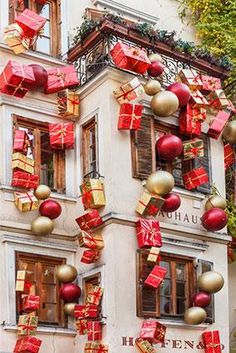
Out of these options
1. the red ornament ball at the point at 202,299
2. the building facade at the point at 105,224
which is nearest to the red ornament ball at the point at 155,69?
the building facade at the point at 105,224

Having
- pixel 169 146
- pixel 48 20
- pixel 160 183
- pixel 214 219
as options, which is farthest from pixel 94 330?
pixel 48 20

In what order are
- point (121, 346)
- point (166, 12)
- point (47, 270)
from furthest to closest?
point (166, 12) → point (47, 270) → point (121, 346)

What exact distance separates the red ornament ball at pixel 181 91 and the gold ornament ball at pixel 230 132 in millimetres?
1495

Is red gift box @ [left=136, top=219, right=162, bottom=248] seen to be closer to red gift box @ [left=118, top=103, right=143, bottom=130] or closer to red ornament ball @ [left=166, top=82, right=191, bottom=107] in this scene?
red gift box @ [left=118, top=103, right=143, bottom=130]

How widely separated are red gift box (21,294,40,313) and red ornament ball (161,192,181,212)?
2.91m

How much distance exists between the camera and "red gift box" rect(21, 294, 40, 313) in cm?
1515

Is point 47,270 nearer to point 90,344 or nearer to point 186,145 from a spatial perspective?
point 90,344

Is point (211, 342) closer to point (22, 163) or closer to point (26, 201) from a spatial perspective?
point (26, 201)

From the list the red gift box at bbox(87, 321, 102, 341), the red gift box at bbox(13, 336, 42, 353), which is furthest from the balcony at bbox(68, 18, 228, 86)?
the red gift box at bbox(13, 336, 42, 353)

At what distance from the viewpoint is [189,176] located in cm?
1684

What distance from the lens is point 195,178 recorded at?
16.8 metres

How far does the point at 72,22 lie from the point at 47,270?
545cm

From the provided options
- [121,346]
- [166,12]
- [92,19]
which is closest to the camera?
[121,346]

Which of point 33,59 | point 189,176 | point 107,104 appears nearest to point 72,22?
point 33,59
